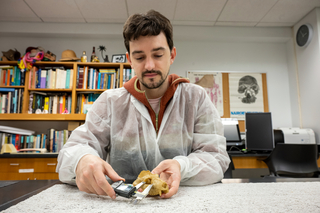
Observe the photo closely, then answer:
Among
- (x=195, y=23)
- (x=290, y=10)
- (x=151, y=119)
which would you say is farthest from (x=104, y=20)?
(x=290, y=10)

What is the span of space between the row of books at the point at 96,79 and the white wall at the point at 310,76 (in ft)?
8.99

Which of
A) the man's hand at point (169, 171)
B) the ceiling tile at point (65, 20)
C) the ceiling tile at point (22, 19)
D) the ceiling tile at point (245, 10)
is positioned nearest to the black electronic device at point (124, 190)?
the man's hand at point (169, 171)

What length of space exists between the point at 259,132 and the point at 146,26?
2111 mm

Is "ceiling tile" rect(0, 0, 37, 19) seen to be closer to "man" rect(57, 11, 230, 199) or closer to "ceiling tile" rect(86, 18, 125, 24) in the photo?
"ceiling tile" rect(86, 18, 125, 24)

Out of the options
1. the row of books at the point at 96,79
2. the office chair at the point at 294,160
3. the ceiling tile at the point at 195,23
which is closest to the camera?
the office chair at the point at 294,160

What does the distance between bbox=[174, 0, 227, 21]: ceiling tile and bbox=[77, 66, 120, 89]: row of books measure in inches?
48.1

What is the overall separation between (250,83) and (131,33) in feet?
9.15

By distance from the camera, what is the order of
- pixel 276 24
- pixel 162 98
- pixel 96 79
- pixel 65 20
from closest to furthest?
pixel 162 98
pixel 96 79
pixel 65 20
pixel 276 24

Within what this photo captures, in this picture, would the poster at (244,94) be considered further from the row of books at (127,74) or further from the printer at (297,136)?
the row of books at (127,74)

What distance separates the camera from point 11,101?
106 inches

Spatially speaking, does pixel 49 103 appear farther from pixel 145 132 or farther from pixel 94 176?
pixel 94 176

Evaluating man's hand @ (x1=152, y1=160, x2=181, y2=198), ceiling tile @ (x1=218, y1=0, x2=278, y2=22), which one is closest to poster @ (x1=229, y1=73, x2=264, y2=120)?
ceiling tile @ (x1=218, y1=0, x2=278, y2=22)

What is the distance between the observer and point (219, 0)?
251 centimetres

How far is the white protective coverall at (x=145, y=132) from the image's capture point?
0.95m
